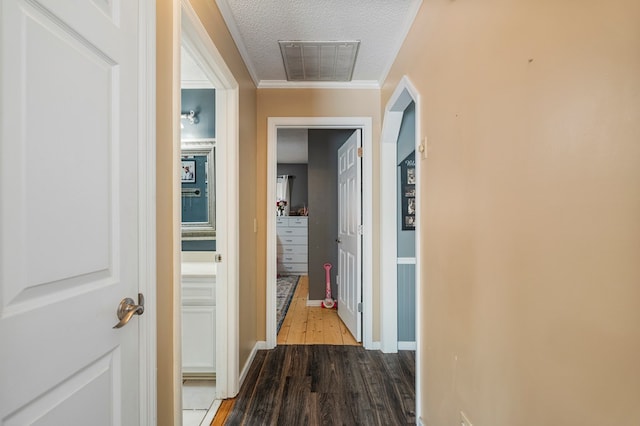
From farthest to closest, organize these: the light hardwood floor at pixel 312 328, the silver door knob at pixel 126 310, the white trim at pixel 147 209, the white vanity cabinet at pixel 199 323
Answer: the light hardwood floor at pixel 312 328 → the white vanity cabinet at pixel 199 323 → the white trim at pixel 147 209 → the silver door knob at pixel 126 310

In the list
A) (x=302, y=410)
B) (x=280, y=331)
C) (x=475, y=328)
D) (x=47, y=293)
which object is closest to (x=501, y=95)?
(x=475, y=328)

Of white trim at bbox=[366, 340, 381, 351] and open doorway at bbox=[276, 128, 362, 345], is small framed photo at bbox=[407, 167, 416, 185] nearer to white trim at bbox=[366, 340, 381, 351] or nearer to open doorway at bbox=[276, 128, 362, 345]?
open doorway at bbox=[276, 128, 362, 345]

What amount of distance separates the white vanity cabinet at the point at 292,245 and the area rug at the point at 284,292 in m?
0.20

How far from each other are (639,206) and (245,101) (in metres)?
2.27

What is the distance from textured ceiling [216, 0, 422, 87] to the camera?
5.66 feet

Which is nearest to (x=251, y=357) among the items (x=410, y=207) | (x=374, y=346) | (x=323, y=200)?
(x=374, y=346)

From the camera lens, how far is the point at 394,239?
8.48 feet

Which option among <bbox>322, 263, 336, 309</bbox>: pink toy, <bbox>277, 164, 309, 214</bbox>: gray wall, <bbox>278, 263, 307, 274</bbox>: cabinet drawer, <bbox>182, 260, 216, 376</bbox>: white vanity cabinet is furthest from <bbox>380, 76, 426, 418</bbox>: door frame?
<bbox>277, 164, 309, 214</bbox>: gray wall

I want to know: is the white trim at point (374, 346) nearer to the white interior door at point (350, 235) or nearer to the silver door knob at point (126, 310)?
the white interior door at point (350, 235)

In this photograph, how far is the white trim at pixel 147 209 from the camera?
94cm

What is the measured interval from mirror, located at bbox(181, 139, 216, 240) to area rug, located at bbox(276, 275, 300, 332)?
1.55 m

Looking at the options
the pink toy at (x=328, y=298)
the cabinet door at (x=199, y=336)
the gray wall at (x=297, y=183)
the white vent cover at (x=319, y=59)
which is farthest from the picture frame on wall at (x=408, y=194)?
the gray wall at (x=297, y=183)

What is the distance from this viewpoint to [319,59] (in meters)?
2.33

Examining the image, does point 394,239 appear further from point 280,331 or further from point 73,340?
point 73,340
